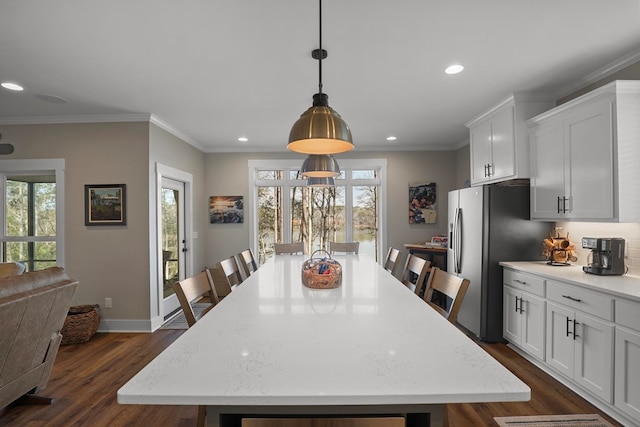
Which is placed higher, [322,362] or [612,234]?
[612,234]

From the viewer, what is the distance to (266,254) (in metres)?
5.79

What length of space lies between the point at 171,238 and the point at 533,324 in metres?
4.37

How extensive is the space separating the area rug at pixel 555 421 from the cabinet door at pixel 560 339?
353 millimetres

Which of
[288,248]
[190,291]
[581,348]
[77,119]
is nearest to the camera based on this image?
[190,291]

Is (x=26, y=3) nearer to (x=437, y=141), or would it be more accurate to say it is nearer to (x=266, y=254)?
(x=266, y=254)

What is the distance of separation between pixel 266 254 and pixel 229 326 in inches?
177

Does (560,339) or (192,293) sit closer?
(192,293)

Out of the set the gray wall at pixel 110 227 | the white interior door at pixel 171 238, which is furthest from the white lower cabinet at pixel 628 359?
the white interior door at pixel 171 238

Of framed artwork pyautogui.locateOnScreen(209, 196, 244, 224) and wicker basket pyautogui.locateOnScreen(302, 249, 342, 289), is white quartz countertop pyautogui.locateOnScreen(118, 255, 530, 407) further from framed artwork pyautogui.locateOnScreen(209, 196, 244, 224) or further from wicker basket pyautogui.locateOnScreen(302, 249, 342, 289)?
framed artwork pyautogui.locateOnScreen(209, 196, 244, 224)

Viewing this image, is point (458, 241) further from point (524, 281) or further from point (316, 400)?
point (316, 400)

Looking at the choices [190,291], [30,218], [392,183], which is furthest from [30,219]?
[392,183]

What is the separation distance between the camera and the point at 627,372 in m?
2.00

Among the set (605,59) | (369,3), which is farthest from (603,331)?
(369,3)

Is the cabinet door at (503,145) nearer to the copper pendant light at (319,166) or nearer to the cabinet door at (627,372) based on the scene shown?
the cabinet door at (627,372)
